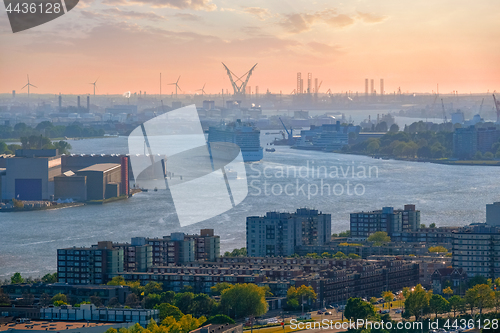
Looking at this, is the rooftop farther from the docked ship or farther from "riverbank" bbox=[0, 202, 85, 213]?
the docked ship

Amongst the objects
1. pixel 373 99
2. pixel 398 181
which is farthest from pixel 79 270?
pixel 373 99

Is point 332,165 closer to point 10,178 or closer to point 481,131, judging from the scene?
point 481,131

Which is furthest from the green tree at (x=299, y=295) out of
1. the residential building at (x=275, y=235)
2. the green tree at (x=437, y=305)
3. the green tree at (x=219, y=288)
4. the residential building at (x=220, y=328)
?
the residential building at (x=275, y=235)

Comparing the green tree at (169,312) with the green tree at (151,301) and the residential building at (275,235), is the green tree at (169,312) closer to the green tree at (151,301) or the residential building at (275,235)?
the green tree at (151,301)

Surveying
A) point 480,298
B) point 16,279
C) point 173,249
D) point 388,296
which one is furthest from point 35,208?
point 480,298

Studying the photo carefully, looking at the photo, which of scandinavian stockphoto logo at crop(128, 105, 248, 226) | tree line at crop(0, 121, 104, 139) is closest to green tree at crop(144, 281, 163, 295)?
scandinavian stockphoto logo at crop(128, 105, 248, 226)

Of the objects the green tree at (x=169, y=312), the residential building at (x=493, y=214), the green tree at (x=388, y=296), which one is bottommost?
the green tree at (x=388, y=296)
